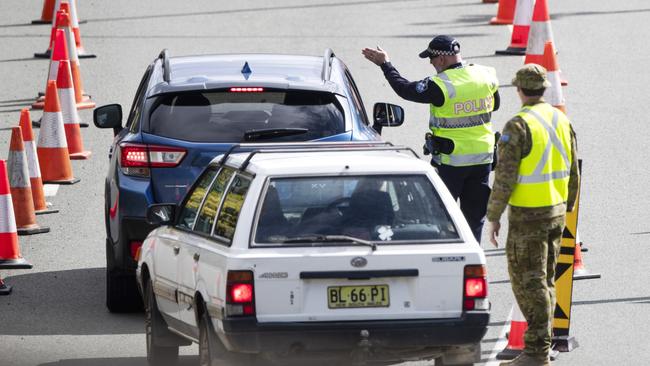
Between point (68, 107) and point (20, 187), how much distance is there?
11.1 feet

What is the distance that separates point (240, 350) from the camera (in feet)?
26.2

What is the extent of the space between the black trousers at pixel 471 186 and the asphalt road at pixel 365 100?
664mm

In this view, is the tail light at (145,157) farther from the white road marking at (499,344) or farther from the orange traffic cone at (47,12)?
the orange traffic cone at (47,12)

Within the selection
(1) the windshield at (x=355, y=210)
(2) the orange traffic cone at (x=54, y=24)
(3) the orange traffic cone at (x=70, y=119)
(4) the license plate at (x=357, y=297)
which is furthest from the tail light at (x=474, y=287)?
(2) the orange traffic cone at (x=54, y=24)

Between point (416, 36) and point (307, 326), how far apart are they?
15281mm

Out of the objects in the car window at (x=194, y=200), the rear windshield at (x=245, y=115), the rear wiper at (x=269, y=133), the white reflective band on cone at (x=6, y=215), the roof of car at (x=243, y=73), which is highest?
the roof of car at (x=243, y=73)

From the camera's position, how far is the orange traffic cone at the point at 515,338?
993 cm

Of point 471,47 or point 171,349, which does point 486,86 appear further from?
point 471,47

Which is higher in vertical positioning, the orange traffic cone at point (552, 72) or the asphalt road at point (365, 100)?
the orange traffic cone at point (552, 72)

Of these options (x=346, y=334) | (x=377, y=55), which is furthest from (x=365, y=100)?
(x=346, y=334)

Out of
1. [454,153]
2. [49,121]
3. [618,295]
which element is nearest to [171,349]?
[454,153]

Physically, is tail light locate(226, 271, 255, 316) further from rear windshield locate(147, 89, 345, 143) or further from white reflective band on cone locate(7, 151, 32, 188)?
white reflective band on cone locate(7, 151, 32, 188)

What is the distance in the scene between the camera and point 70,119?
17359 millimetres

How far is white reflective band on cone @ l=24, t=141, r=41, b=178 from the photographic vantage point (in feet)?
48.7
